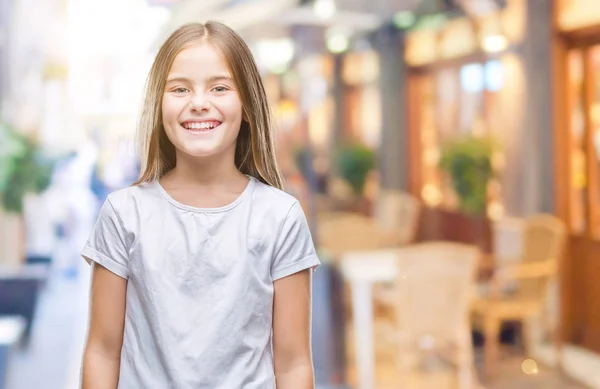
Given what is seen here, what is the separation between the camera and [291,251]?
1104 mm

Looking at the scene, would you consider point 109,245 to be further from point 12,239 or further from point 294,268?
point 12,239

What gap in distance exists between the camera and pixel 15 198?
381 cm

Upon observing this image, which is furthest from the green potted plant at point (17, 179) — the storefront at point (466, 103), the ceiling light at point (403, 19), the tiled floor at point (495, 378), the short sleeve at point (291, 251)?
the short sleeve at point (291, 251)

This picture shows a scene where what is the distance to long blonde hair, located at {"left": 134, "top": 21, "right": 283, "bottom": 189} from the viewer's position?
3.65 feet

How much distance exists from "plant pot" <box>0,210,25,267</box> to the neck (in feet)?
9.48

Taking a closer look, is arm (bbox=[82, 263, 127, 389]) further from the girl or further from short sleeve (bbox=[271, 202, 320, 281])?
short sleeve (bbox=[271, 202, 320, 281])

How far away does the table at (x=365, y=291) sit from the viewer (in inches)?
169

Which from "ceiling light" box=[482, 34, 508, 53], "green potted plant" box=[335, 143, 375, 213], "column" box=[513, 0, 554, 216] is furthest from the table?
"ceiling light" box=[482, 34, 508, 53]

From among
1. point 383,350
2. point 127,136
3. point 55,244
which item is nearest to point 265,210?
point 127,136

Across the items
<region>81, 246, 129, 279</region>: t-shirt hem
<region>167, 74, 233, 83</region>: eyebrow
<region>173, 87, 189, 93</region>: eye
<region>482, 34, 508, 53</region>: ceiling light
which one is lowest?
<region>81, 246, 129, 279</region>: t-shirt hem

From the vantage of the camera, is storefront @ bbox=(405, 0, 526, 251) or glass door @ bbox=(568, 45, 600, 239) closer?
storefront @ bbox=(405, 0, 526, 251)

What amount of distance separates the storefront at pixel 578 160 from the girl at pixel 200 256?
14.8 feet

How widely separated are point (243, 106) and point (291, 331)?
0.95 feet

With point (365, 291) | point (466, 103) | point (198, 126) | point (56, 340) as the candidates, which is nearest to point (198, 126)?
point (198, 126)
